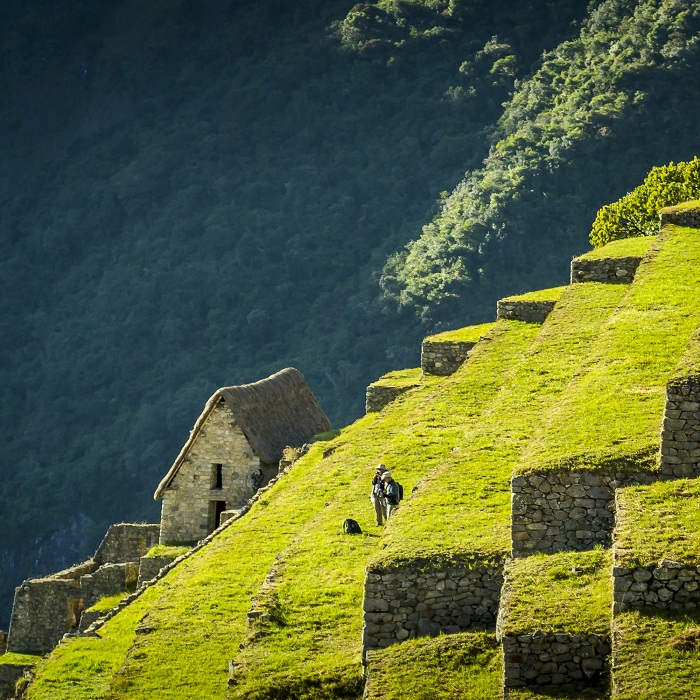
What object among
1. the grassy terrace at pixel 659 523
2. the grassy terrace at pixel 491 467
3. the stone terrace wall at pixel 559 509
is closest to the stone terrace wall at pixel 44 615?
the grassy terrace at pixel 491 467

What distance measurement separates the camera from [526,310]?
3869 centimetres

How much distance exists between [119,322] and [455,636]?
133 metres

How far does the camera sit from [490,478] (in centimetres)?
2447

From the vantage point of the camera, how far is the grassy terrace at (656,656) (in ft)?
52.4

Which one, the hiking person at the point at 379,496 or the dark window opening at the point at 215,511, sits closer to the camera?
the hiking person at the point at 379,496

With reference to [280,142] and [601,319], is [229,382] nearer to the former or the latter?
[280,142]

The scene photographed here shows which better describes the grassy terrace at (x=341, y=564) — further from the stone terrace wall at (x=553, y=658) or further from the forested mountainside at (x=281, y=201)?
the forested mountainside at (x=281, y=201)

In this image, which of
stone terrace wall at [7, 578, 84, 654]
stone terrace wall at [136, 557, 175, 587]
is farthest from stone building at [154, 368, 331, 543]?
stone terrace wall at [136, 557, 175, 587]

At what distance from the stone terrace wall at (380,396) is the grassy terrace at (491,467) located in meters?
8.40

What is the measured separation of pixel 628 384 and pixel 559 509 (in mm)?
4084

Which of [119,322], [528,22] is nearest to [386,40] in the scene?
[528,22]

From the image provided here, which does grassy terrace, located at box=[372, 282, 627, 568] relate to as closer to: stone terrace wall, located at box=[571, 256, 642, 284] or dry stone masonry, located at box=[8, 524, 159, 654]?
stone terrace wall, located at box=[571, 256, 642, 284]

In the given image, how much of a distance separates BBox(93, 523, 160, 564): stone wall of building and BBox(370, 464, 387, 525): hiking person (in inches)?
781

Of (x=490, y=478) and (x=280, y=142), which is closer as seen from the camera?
(x=490, y=478)
